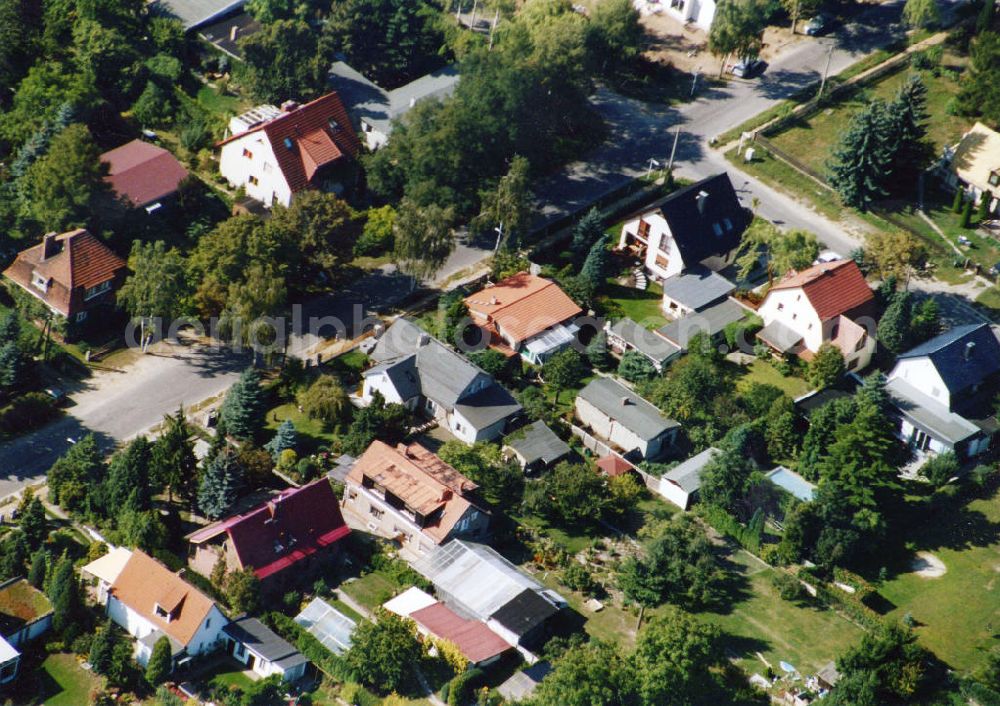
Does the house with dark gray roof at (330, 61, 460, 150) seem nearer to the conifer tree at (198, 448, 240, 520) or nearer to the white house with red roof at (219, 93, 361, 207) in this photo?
the white house with red roof at (219, 93, 361, 207)

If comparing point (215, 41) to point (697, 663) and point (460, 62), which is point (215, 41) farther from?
point (697, 663)

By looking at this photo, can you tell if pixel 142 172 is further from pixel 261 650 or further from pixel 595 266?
pixel 261 650

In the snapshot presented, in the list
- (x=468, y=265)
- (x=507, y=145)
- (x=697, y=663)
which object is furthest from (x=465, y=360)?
(x=697, y=663)

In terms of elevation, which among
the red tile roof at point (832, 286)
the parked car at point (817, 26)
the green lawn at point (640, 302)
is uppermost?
the parked car at point (817, 26)

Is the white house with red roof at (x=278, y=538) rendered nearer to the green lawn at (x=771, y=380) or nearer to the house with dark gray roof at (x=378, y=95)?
the green lawn at (x=771, y=380)

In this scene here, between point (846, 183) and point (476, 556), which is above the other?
point (846, 183)

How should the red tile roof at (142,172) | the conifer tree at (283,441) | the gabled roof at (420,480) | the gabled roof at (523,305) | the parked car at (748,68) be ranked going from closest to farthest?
1. the gabled roof at (420,480)
2. the conifer tree at (283,441)
3. the gabled roof at (523,305)
4. the red tile roof at (142,172)
5. the parked car at (748,68)

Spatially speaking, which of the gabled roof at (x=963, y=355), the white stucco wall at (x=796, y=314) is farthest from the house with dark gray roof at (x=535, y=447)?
the gabled roof at (x=963, y=355)
